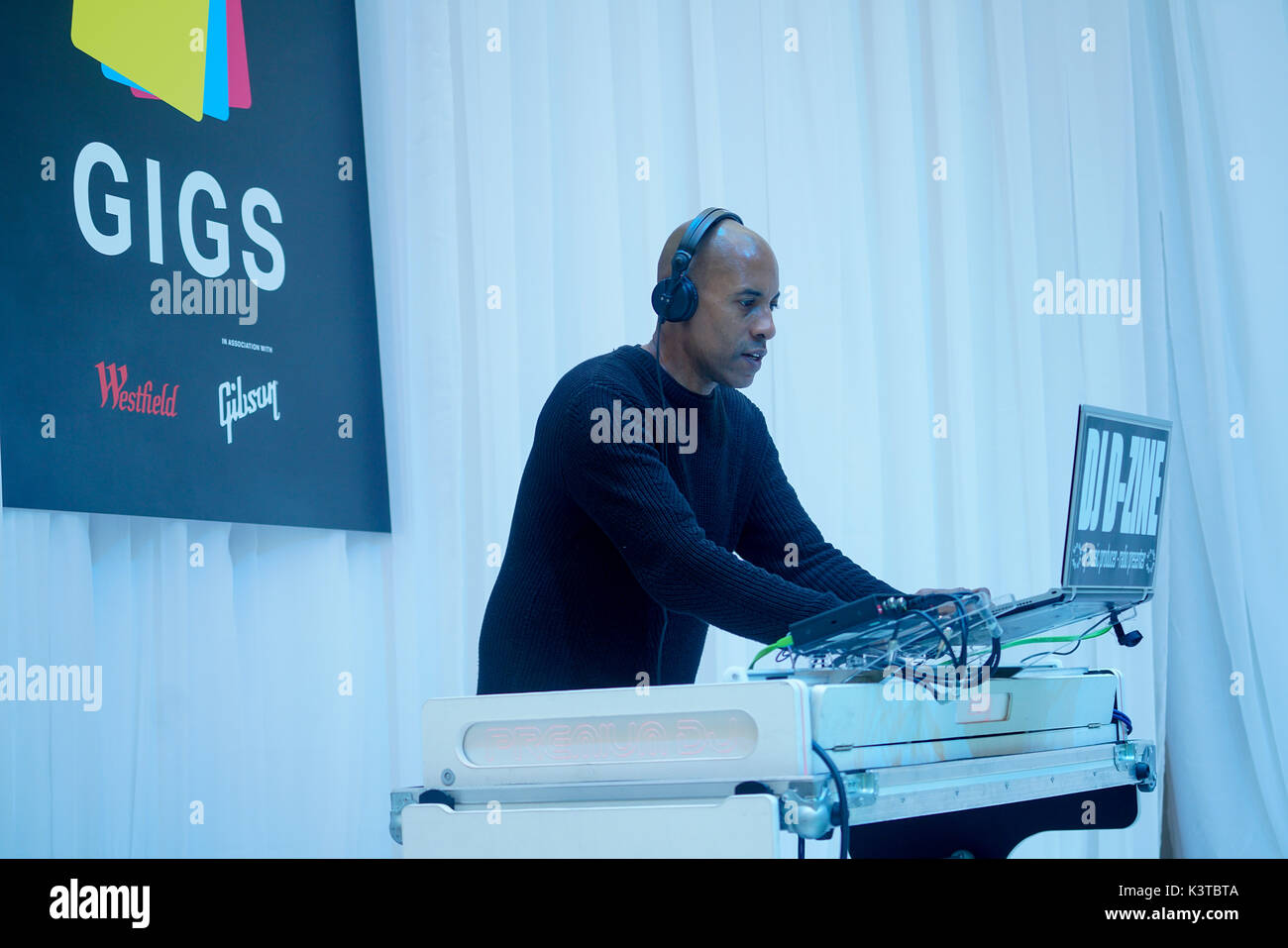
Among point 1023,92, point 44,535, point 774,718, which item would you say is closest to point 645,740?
point 774,718

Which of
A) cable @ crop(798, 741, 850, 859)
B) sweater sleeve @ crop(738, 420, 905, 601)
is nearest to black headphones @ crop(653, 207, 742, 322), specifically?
sweater sleeve @ crop(738, 420, 905, 601)

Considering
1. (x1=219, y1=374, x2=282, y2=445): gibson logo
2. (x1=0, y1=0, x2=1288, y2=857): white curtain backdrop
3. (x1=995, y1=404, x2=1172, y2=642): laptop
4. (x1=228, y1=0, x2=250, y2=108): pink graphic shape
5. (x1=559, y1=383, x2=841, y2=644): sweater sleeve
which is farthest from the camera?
(x1=0, y1=0, x2=1288, y2=857): white curtain backdrop

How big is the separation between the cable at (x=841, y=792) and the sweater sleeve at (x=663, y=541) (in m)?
0.33

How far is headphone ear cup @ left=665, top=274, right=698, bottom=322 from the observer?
70.3 inches

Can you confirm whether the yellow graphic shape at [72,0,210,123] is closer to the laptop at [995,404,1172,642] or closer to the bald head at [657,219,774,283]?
the bald head at [657,219,774,283]

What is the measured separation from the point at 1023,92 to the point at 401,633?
197 centimetres

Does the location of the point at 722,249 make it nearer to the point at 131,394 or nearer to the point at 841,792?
the point at 841,792

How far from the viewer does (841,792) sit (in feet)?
3.38

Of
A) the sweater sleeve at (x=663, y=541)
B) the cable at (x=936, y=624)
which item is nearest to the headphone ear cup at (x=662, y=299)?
the sweater sleeve at (x=663, y=541)

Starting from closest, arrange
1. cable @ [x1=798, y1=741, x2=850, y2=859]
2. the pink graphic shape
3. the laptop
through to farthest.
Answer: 1. cable @ [x1=798, y1=741, x2=850, y2=859]
2. the laptop
3. the pink graphic shape

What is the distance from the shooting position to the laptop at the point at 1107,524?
1.27 m

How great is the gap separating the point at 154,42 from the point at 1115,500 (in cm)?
211

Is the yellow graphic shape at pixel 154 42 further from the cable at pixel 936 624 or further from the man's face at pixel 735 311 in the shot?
the cable at pixel 936 624

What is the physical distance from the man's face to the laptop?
21.6 inches
